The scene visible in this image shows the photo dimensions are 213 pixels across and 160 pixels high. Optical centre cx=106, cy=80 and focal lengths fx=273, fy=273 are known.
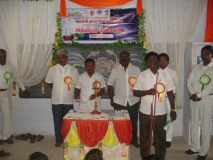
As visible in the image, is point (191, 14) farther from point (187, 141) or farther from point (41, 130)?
point (41, 130)

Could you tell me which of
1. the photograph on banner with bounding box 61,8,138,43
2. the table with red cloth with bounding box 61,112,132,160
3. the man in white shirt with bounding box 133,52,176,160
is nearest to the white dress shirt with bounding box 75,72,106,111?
the table with red cloth with bounding box 61,112,132,160

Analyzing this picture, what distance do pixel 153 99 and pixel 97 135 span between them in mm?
935

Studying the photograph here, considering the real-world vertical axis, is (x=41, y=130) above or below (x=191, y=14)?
below

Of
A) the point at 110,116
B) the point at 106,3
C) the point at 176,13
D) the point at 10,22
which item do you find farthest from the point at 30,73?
the point at 176,13

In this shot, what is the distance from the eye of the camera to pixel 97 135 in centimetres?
377

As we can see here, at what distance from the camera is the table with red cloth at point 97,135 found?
3758 mm

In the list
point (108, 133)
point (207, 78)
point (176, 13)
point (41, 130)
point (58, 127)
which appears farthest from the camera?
point (41, 130)

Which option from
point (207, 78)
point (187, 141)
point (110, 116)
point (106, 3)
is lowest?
point (187, 141)

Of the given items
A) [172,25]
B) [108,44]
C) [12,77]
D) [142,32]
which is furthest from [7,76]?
[172,25]

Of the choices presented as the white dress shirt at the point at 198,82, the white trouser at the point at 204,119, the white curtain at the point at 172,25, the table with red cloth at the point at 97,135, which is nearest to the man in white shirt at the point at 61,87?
the table with red cloth at the point at 97,135

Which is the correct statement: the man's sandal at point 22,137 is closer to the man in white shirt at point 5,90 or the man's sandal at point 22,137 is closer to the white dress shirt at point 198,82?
the man in white shirt at point 5,90

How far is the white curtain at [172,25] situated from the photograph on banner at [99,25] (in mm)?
343

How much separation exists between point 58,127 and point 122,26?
2377mm

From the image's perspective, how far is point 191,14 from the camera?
5480 millimetres
